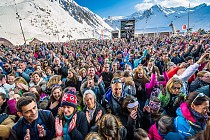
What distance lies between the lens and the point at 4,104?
3.67m

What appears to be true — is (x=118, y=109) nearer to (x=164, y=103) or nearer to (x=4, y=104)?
(x=164, y=103)

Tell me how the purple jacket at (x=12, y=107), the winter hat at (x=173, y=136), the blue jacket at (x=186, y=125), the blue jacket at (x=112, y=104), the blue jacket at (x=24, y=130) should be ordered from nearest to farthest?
1. the blue jacket at (x=186, y=125)
2. the winter hat at (x=173, y=136)
3. the blue jacket at (x=24, y=130)
4. the purple jacket at (x=12, y=107)
5. the blue jacket at (x=112, y=104)

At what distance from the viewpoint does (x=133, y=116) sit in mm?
2883

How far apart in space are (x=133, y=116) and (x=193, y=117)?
0.88m

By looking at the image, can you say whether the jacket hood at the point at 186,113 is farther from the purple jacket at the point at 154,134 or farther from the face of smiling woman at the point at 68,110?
the face of smiling woman at the point at 68,110

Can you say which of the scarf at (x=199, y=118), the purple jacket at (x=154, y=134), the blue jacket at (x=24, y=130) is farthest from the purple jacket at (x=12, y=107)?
the scarf at (x=199, y=118)

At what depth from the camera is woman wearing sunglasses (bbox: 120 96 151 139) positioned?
2.89m

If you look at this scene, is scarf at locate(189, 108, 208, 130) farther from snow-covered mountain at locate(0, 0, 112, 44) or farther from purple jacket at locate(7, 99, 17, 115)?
snow-covered mountain at locate(0, 0, 112, 44)

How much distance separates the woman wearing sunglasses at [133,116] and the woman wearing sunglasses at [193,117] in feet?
2.25

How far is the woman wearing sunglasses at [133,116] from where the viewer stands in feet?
9.50

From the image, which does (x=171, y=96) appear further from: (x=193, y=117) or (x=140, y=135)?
(x=140, y=135)

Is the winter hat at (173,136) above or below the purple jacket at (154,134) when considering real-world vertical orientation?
above

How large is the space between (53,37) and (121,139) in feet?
350

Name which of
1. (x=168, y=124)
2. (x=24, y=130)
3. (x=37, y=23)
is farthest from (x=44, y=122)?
(x=37, y=23)
